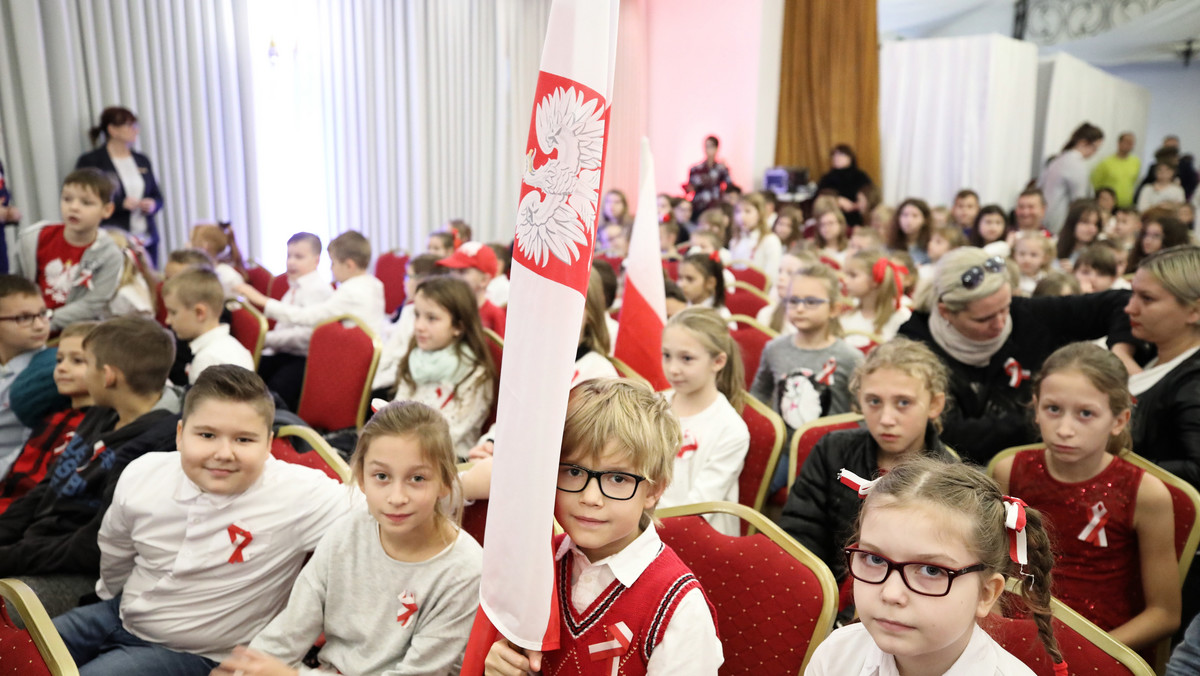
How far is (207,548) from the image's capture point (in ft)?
6.13

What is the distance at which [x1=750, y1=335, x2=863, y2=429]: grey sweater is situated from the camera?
2984 mm

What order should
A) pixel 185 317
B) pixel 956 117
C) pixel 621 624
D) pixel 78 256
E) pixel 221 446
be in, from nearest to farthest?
pixel 621 624
pixel 221 446
pixel 185 317
pixel 78 256
pixel 956 117

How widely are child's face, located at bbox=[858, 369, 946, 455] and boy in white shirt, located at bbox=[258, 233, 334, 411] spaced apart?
2872mm

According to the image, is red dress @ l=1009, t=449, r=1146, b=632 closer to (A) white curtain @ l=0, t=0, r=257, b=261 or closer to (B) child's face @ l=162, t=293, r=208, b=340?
(B) child's face @ l=162, t=293, r=208, b=340

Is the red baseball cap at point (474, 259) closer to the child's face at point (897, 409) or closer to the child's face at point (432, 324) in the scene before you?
the child's face at point (432, 324)

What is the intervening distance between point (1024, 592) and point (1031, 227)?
6366 mm

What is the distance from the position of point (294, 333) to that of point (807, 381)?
266 cm

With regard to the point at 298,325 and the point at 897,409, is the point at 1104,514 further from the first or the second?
the point at 298,325

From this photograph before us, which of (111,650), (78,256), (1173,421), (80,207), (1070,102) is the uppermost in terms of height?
(1070,102)

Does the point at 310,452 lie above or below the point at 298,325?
above

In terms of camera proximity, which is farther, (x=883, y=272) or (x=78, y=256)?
(x=78, y=256)

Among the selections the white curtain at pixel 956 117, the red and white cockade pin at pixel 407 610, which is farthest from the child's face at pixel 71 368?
the white curtain at pixel 956 117

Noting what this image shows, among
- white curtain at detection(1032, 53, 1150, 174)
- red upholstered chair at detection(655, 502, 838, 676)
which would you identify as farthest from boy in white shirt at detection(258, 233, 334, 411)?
white curtain at detection(1032, 53, 1150, 174)

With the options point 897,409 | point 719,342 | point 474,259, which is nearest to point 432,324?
point 719,342
